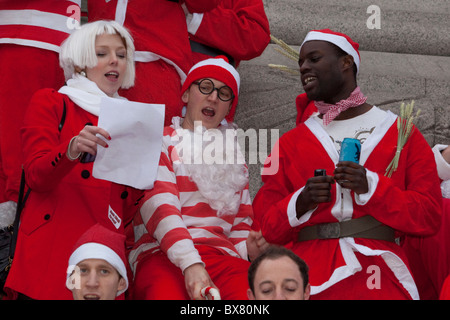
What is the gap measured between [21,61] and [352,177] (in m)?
1.72

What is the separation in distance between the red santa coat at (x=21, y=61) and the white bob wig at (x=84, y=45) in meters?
0.18

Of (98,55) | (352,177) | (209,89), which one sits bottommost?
(352,177)

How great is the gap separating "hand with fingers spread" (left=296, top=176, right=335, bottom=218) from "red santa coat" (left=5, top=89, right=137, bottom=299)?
0.78 m

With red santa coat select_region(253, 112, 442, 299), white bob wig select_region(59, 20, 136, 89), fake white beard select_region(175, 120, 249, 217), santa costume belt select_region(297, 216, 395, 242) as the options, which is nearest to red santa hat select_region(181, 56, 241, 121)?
fake white beard select_region(175, 120, 249, 217)

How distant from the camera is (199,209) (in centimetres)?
434

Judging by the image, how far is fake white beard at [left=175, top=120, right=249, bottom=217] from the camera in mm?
4387

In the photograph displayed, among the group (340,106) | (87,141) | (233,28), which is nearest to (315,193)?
(340,106)

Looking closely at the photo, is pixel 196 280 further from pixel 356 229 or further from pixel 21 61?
pixel 21 61

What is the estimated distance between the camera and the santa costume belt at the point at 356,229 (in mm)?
3900

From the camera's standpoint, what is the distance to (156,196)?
414cm

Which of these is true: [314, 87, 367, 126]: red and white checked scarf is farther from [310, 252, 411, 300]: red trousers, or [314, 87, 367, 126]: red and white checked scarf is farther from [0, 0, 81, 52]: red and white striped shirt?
[0, 0, 81, 52]: red and white striped shirt

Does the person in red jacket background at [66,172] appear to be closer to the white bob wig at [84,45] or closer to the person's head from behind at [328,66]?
the white bob wig at [84,45]

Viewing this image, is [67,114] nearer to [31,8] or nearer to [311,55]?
[31,8]

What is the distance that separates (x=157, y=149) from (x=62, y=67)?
2.56 ft
